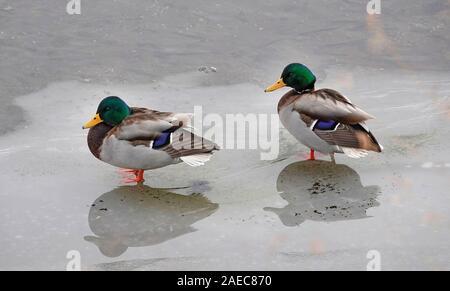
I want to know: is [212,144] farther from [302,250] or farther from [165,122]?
[302,250]

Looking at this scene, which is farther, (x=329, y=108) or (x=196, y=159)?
(x=329, y=108)

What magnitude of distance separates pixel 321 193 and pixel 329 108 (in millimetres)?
835

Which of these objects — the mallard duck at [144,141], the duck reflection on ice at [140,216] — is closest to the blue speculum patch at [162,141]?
the mallard duck at [144,141]

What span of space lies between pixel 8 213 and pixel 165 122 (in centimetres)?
144

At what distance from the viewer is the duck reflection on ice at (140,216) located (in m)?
5.98

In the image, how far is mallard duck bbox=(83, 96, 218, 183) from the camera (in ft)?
22.1

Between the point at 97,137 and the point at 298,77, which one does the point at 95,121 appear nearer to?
the point at 97,137

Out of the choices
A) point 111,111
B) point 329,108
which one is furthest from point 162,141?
point 329,108

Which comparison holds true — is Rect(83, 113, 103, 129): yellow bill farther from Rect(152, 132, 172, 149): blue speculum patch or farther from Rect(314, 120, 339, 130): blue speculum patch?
Rect(314, 120, 339, 130): blue speculum patch

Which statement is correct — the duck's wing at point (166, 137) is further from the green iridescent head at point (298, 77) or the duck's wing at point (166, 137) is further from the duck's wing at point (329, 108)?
the green iridescent head at point (298, 77)

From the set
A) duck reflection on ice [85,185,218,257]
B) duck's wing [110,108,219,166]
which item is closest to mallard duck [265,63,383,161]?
duck's wing [110,108,219,166]

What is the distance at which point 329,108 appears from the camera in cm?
714

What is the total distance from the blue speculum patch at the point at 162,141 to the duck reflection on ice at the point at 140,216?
0.38m
